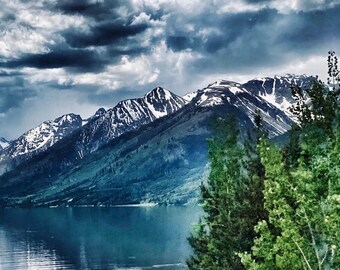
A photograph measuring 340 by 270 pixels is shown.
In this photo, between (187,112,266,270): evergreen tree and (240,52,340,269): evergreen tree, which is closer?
(240,52,340,269): evergreen tree

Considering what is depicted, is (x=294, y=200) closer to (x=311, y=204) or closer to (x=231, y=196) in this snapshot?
(x=311, y=204)

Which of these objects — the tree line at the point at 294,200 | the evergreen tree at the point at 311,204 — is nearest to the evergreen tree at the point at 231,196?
the tree line at the point at 294,200

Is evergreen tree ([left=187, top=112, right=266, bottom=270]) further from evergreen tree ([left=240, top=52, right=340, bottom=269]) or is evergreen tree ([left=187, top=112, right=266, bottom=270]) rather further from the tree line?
evergreen tree ([left=240, top=52, right=340, bottom=269])

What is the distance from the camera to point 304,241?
1502 inches

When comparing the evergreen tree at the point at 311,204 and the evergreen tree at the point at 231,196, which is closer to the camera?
the evergreen tree at the point at 311,204

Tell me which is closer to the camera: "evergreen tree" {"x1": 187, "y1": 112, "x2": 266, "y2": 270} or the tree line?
the tree line

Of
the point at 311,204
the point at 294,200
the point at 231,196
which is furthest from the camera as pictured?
the point at 231,196

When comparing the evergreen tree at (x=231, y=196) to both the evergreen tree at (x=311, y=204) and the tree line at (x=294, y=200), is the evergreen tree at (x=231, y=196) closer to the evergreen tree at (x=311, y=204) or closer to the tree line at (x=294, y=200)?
the tree line at (x=294, y=200)

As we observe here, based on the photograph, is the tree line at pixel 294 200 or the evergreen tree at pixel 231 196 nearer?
the tree line at pixel 294 200

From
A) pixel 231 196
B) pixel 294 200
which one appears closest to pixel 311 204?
pixel 294 200

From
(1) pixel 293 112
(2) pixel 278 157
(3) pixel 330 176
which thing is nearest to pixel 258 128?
(1) pixel 293 112

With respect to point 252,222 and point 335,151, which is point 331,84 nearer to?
point 335,151

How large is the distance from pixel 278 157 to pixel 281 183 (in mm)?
2720

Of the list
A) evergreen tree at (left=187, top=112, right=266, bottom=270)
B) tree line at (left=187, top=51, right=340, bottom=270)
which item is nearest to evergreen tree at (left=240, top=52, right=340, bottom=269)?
tree line at (left=187, top=51, right=340, bottom=270)
